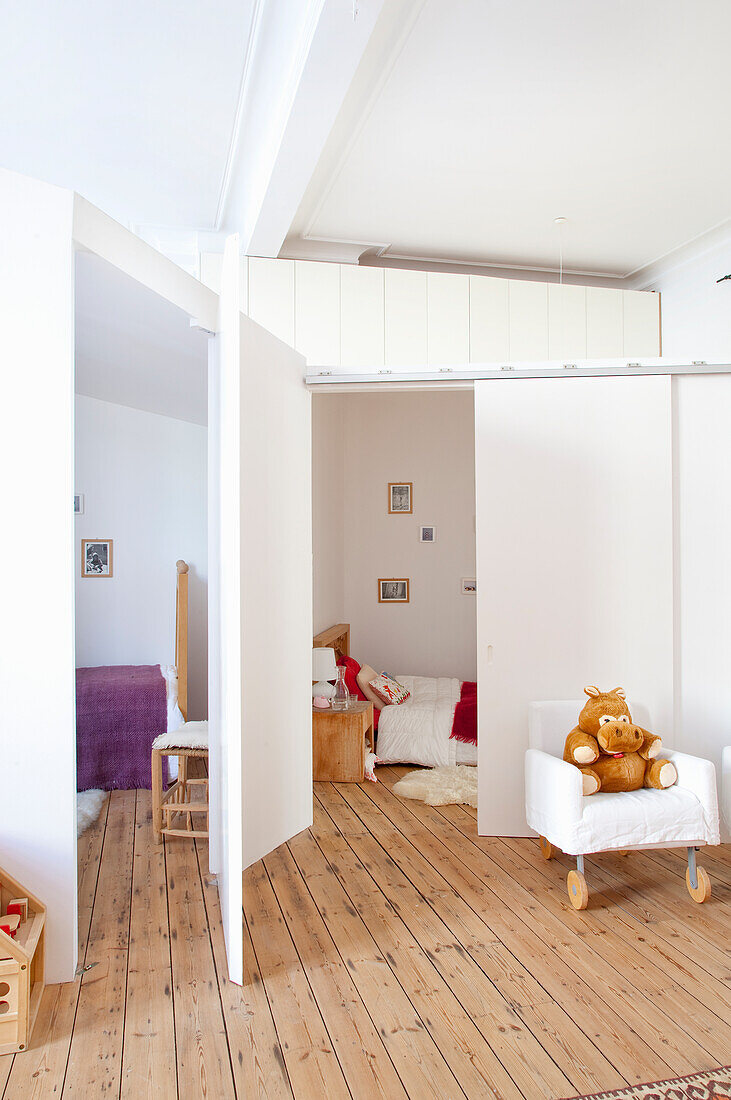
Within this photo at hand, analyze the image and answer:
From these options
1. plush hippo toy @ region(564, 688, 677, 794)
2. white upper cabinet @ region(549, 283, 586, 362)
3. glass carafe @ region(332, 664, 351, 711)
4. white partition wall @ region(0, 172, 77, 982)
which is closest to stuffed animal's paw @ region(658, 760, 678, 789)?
plush hippo toy @ region(564, 688, 677, 794)

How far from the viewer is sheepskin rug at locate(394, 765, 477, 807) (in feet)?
14.7

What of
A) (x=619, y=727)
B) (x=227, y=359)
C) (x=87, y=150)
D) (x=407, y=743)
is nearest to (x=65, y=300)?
(x=227, y=359)

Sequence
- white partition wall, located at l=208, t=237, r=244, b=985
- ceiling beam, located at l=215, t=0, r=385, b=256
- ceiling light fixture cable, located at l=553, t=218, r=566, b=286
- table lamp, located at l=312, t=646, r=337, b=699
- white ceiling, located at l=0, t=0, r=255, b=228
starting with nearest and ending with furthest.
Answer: white partition wall, located at l=208, t=237, r=244, b=985 → ceiling beam, located at l=215, t=0, r=385, b=256 → white ceiling, located at l=0, t=0, r=255, b=228 → ceiling light fixture cable, located at l=553, t=218, r=566, b=286 → table lamp, located at l=312, t=646, r=337, b=699

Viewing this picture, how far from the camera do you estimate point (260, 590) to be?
3361 mm

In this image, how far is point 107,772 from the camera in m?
4.75

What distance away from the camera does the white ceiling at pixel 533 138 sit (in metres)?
2.94

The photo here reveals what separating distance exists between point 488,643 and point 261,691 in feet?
3.87

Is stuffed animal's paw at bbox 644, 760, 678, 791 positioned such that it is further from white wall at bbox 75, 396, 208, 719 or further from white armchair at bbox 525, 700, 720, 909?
white wall at bbox 75, 396, 208, 719

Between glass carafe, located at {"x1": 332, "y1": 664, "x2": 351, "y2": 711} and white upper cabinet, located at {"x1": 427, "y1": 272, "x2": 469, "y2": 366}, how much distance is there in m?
2.13

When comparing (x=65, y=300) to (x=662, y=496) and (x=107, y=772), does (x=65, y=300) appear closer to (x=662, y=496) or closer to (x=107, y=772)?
(x=662, y=496)

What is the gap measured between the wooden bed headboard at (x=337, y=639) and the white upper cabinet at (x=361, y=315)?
193 cm

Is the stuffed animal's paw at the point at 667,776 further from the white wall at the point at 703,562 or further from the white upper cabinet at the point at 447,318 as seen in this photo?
the white upper cabinet at the point at 447,318

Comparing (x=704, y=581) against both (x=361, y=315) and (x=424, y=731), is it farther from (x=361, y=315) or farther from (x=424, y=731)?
(x=361, y=315)

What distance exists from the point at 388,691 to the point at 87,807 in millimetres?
2171
